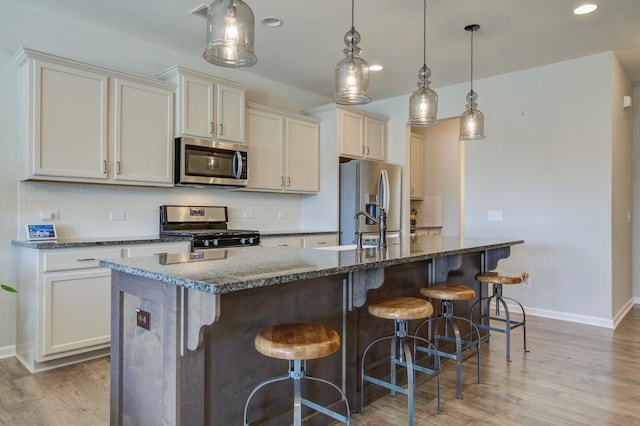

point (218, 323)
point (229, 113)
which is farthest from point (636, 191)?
point (218, 323)

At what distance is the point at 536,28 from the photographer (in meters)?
3.60

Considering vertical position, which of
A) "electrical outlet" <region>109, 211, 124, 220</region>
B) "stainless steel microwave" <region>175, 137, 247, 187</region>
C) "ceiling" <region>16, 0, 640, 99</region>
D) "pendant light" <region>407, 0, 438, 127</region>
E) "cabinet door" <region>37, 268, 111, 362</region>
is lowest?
"cabinet door" <region>37, 268, 111, 362</region>

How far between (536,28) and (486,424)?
320 centimetres

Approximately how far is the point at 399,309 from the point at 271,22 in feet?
8.68

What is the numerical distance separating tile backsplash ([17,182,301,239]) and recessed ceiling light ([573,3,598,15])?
137 inches

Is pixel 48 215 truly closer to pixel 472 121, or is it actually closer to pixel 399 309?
pixel 399 309

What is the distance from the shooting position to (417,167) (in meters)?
6.41

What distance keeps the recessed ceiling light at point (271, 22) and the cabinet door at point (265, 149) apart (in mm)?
1071

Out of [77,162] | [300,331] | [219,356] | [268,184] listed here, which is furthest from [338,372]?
[268,184]

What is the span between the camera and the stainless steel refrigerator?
491 cm

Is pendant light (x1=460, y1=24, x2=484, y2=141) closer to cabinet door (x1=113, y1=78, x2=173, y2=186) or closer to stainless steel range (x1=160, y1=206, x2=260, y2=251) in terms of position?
stainless steel range (x1=160, y1=206, x2=260, y2=251)

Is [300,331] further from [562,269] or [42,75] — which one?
[562,269]

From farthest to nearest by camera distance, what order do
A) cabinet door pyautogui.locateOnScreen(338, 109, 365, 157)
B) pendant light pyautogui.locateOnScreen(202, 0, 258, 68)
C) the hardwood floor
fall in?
1. cabinet door pyautogui.locateOnScreen(338, 109, 365, 157)
2. the hardwood floor
3. pendant light pyautogui.locateOnScreen(202, 0, 258, 68)

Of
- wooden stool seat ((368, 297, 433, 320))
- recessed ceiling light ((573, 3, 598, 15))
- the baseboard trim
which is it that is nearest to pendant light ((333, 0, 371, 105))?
wooden stool seat ((368, 297, 433, 320))
